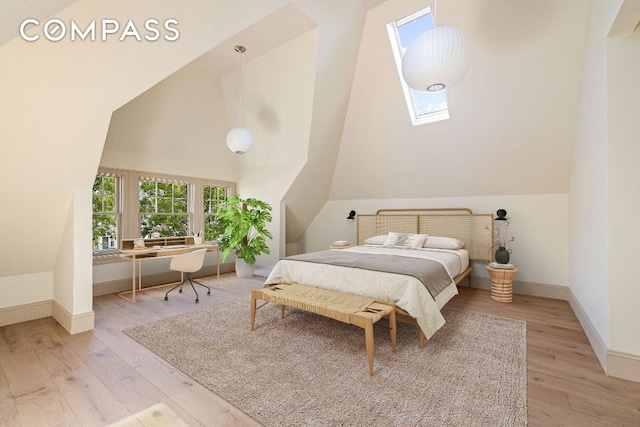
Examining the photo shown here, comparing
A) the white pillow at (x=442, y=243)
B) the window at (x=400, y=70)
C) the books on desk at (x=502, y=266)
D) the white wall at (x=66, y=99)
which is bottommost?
the books on desk at (x=502, y=266)

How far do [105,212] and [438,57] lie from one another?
194 inches

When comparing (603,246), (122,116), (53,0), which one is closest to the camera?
(53,0)

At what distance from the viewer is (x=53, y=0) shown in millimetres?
1429

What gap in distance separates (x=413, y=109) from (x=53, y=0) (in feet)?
13.5

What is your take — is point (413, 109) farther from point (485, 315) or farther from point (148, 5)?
point (148, 5)

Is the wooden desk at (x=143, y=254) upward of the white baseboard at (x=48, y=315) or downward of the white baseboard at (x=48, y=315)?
upward

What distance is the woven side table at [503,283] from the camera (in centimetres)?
383

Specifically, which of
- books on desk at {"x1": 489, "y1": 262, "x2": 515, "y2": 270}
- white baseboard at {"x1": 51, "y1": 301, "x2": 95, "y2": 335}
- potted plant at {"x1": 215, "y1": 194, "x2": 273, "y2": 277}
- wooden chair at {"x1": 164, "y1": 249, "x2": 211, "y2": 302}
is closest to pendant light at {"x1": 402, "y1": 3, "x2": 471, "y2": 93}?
books on desk at {"x1": 489, "y1": 262, "x2": 515, "y2": 270}

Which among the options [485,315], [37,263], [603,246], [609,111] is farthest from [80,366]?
[609,111]

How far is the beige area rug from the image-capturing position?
1715mm

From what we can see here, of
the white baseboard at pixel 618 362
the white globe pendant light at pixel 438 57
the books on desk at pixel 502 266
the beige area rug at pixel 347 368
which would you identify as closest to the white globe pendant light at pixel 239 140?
the beige area rug at pixel 347 368

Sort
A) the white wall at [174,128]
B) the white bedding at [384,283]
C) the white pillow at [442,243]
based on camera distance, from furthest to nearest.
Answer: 1. the white pillow at [442,243]
2. the white wall at [174,128]
3. the white bedding at [384,283]

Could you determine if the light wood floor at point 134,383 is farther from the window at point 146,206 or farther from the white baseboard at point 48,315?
the window at point 146,206

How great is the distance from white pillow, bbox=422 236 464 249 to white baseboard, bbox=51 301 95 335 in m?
4.36
